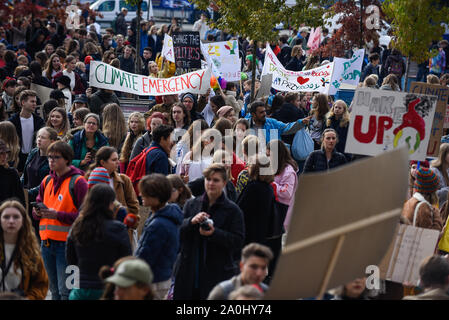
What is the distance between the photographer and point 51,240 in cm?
731

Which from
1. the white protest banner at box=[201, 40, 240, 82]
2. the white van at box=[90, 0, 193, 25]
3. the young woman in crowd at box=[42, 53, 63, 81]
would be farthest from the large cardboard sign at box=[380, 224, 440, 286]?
the white van at box=[90, 0, 193, 25]

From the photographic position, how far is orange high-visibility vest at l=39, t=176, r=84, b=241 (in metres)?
7.23

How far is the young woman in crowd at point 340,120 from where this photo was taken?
1136 cm

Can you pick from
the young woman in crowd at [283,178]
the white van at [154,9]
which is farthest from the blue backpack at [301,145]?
the white van at [154,9]

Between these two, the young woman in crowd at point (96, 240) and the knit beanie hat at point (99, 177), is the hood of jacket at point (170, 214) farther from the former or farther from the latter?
the knit beanie hat at point (99, 177)

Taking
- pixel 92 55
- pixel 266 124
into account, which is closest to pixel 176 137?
pixel 266 124

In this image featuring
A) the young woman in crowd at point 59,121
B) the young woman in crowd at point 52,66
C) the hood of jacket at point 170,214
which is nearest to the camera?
the hood of jacket at point 170,214

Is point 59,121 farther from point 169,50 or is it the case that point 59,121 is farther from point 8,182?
point 169,50

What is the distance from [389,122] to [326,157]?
1791 millimetres

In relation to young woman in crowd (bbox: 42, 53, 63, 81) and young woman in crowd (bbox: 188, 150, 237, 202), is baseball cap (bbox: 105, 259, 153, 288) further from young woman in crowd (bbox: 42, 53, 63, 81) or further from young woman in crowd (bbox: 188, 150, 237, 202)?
young woman in crowd (bbox: 42, 53, 63, 81)

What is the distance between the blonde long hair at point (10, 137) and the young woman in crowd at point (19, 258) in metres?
3.69

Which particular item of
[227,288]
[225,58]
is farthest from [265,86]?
[227,288]

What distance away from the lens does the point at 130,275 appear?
497 cm

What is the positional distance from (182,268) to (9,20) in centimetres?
2129
